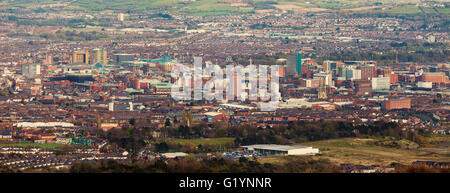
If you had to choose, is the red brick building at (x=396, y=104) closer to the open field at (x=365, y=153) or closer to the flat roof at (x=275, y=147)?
the open field at (x=365, y=153)

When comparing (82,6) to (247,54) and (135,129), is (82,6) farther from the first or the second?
(135,129)

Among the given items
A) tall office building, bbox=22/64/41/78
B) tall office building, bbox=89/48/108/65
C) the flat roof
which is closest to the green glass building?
tall office building, bbox=89/48/108/65

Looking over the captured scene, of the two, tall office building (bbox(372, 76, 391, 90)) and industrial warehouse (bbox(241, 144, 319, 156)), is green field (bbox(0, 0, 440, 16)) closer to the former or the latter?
tall office building (bbox(372, 76, 391, 90))

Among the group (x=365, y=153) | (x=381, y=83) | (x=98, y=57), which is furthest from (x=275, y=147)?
(x=98, y=57)

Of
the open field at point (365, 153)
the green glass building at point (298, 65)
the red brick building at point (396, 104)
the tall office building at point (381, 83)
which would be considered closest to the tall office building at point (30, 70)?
the green glass building at point (298, 65)

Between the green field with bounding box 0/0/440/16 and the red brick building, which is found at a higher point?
the green field with bounding box 0/0/440/16

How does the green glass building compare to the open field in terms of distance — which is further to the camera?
the green glass building

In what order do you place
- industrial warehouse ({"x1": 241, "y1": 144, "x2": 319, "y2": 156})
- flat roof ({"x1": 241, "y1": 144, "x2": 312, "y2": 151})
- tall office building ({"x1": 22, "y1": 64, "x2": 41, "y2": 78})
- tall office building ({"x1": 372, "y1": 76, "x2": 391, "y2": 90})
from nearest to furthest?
industrial warehouse ({"x1": 241, "y1": 144, "x2": 319, "y2": 156})
flat roof ({"x1": 241, "y1": 144, "x2": 312, "y2": 151})
tall office building ({"x1": 372, "y1": 76, "x2": 391, "y2": 90})
tall office building ({"x1": 22, "y1": 64, "x2": 41, "y2": 78})
